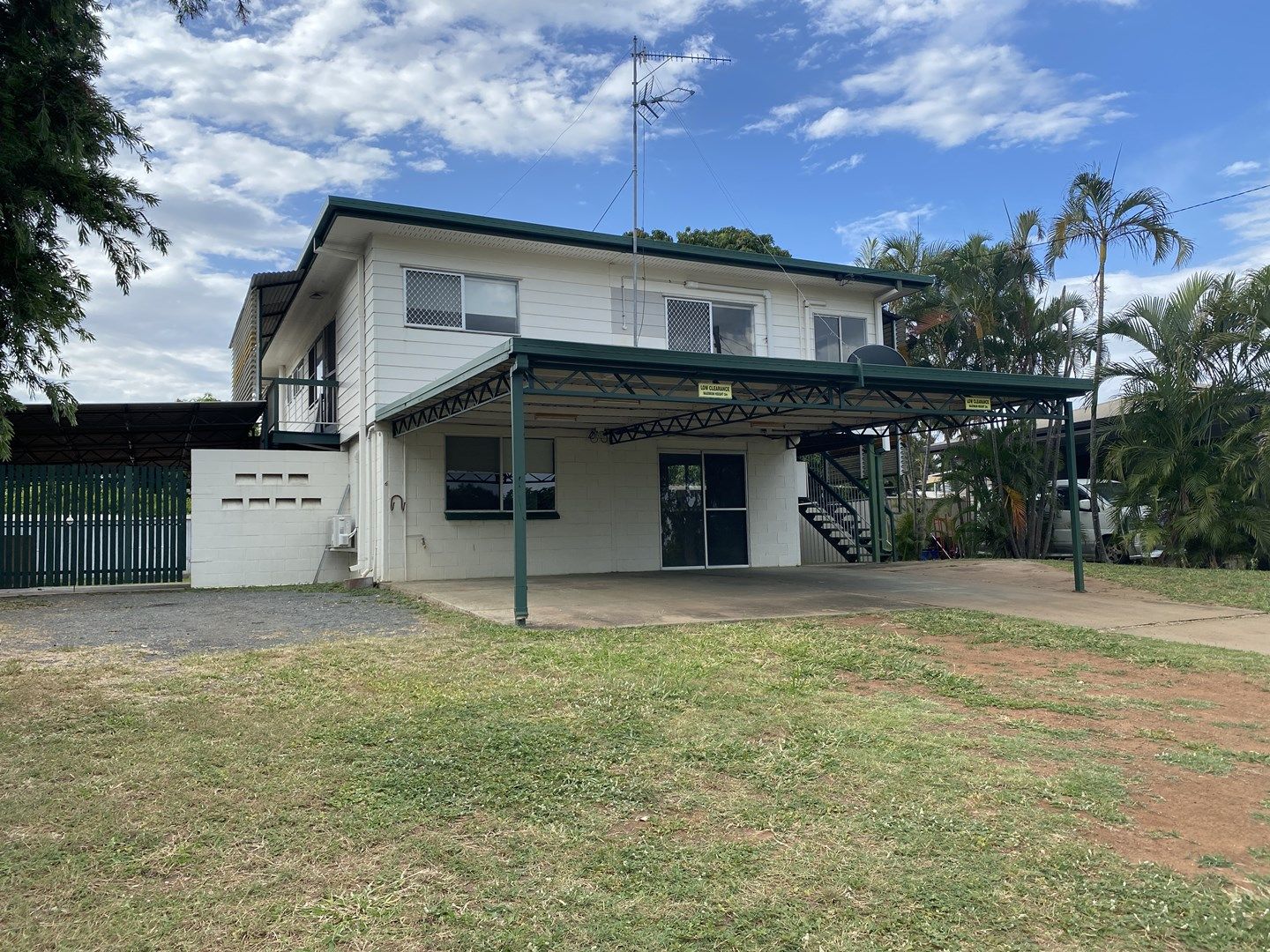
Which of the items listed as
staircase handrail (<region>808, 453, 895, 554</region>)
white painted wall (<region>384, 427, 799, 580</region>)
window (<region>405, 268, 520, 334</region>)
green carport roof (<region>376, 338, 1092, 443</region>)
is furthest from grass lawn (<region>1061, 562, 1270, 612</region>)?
window (<region>405, 268, 520, 334</region>)

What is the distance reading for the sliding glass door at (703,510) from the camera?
17281mm

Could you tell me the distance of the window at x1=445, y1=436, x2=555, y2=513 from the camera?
15055 millimetres

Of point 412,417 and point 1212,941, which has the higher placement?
point 412,417

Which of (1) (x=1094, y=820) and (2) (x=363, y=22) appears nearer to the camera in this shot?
(1) (x=1094, y=820)

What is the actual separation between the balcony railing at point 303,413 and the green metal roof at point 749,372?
322 centimetres

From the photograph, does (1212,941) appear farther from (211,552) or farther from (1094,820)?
(211,552)

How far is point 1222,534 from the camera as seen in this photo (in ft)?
51.7

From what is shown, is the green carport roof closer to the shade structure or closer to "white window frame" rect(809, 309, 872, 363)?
the shade structure

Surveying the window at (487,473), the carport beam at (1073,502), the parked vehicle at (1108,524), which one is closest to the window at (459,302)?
the window at (487,473)

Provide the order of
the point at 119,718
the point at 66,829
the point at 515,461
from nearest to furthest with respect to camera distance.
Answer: the point at 66,829 < the point at 119,718 < the point at 515,461

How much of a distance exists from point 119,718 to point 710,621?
5.87m

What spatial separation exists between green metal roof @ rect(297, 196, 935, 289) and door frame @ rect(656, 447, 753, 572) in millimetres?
3485

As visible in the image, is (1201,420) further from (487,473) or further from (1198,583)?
(487,473)

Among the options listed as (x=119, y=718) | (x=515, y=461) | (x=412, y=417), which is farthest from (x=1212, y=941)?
(x=412, y=417)
